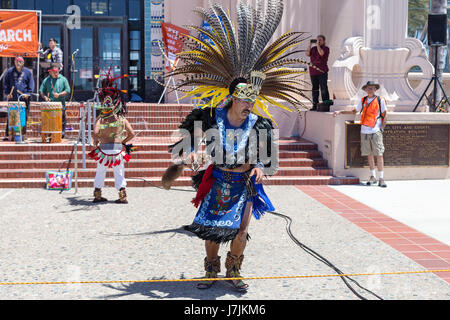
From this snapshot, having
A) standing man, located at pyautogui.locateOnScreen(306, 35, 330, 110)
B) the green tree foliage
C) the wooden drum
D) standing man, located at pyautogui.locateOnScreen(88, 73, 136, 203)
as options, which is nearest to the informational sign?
the wooden drum

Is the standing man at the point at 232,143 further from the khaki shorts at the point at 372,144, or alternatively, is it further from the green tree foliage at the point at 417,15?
the green tree foliage at the point at 417,15

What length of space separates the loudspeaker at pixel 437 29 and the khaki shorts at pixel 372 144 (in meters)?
3.12

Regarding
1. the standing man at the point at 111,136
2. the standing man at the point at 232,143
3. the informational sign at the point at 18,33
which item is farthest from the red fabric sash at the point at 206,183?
the informational sign at the point at 18,33

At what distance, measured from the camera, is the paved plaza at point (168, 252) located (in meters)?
5.46

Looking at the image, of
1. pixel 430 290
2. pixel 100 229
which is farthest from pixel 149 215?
pixel 430 290

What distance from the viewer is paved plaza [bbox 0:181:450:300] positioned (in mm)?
5457

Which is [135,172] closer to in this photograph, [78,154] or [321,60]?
[78,154]

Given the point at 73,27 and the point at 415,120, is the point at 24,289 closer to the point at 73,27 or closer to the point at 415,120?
the point at 415,120

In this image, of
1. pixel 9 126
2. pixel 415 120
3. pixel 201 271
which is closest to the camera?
pixel 201 271

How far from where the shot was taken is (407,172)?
12.5 m

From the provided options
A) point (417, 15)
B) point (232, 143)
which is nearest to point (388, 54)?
point (232, 143)

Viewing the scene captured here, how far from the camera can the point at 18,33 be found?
15477mm

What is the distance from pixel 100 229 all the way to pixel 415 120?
734 cm

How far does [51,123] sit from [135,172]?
2.50 metres
